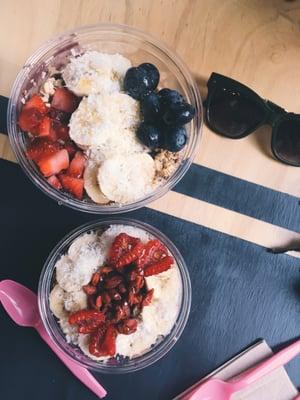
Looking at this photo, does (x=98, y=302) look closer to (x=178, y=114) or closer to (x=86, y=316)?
(x=86, y=316)

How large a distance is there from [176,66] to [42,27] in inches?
12.2

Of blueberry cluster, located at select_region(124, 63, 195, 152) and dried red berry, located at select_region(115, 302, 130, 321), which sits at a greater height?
blueberry cluster, located at select_region(124, 63, 195, 152)

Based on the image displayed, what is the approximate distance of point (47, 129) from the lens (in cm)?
120

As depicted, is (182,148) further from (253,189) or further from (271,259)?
(271,259)

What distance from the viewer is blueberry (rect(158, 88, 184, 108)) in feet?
3.87

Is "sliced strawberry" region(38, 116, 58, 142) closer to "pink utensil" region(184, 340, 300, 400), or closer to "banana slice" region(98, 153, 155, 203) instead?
"banana slice" region(98, 153, 155, 203)

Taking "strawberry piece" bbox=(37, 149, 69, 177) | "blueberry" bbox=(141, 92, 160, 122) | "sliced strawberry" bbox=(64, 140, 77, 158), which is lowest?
"strawberry piece" bbox=(37, 149, 69, 177)

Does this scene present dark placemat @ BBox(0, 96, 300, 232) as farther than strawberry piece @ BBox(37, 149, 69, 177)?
Yes

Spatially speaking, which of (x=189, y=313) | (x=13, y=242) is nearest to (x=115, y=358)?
(x=189, y=313)

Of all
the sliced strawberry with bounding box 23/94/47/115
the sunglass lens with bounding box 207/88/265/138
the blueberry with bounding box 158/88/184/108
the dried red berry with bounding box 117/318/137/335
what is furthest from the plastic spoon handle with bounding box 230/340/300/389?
the sliced strawberry with bounding box 23/94/47/115

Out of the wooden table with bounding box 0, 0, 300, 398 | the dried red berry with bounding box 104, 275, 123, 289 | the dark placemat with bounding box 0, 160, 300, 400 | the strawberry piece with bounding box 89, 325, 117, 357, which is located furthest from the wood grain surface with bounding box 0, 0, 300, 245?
the strawberry piece with bounding box 89, 325, 117, 357

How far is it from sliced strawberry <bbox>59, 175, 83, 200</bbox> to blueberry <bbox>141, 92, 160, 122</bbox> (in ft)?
0.63

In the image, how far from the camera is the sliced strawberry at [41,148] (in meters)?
1.20

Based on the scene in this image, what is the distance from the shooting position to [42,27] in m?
1.29
